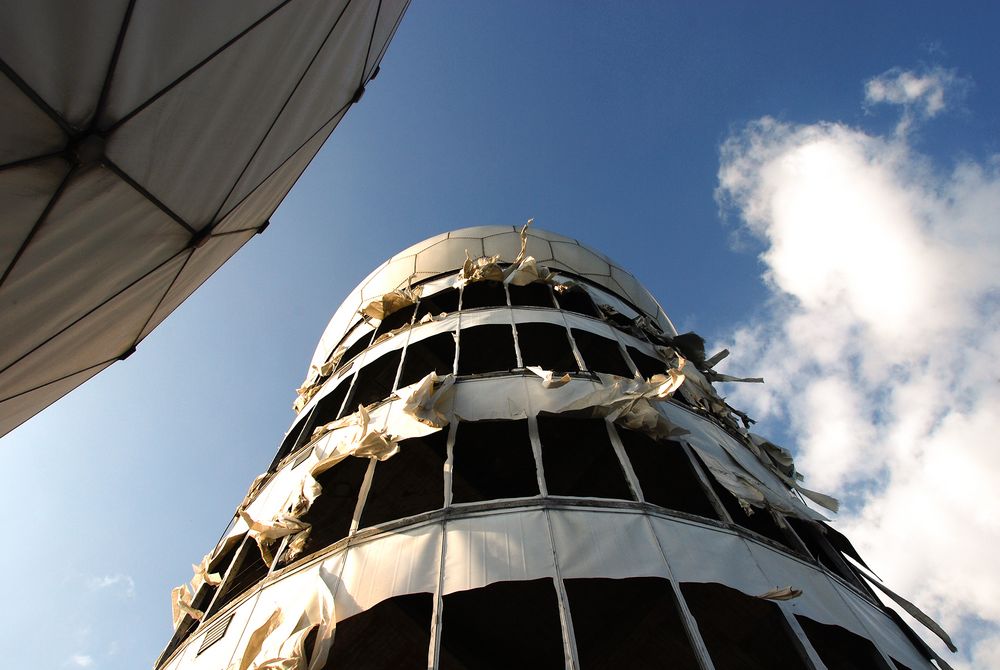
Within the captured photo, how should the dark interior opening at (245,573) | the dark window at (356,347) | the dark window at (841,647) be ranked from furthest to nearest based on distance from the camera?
the dark window at (356,347), the dark interior opening at (245,573), the dark window at (841,647)

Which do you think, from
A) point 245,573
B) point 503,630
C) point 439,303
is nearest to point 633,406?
point 503,630

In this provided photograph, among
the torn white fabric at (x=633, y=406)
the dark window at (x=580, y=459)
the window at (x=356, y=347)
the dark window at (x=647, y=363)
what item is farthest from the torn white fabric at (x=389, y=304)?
the torn white fabric at (x=633, y=406)

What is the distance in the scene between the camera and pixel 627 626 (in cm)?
1042

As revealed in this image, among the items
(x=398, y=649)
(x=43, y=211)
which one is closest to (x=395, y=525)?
(x=398, y=649)

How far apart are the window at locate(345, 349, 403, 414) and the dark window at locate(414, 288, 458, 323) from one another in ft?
9.16

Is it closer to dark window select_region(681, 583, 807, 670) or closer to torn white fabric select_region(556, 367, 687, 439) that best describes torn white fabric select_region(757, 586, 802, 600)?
dark window select_region(681, 583, 807, 670)

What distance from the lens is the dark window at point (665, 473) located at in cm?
1263

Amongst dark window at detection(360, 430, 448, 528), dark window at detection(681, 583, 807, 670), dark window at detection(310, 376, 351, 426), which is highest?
dark window at detection(310, 376, 351, 426)

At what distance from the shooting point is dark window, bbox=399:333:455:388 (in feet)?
55.5

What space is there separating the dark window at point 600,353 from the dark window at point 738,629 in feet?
24.7

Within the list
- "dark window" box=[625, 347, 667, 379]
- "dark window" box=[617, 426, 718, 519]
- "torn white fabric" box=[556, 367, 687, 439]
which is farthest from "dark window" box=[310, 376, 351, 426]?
"dark window" box=[617, 426, 718, 519]

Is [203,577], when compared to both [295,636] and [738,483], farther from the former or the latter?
[738,483]

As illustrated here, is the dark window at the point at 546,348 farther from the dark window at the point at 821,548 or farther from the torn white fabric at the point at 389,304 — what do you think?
the dark window at the point at 821,548

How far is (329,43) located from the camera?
723 centimetres
